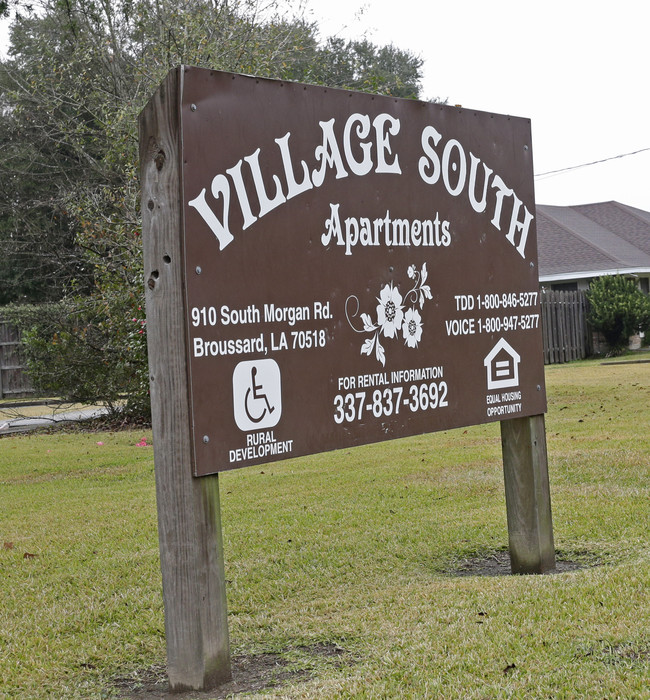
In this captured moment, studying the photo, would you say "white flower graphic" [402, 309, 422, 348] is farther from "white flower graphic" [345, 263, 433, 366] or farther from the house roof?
the house roof

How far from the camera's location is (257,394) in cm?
402

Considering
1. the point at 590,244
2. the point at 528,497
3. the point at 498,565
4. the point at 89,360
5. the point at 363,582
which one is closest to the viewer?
the point at 363,582

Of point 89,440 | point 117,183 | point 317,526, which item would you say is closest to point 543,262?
point 117,183

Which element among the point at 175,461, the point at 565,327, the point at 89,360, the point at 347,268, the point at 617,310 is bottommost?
the point at 175,461

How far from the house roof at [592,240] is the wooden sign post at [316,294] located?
1100 inches

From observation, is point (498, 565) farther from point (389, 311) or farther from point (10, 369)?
point (10, 369)

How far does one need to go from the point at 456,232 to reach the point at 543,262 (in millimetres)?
29504

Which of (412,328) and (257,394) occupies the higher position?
(412,328)

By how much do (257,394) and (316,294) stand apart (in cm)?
62

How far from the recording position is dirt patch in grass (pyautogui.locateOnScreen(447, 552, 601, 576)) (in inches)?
216

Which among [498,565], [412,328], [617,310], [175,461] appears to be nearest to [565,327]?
[617,310]

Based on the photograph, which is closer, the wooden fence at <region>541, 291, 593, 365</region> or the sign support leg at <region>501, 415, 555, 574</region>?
the sign support leg at <region>501, 415, 555, 574</region>

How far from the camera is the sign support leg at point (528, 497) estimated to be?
5.48 metres

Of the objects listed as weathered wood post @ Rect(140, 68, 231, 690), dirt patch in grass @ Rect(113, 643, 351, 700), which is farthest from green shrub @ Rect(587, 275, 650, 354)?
weathered wood post @ Rect(140, 68, 231, 690)
